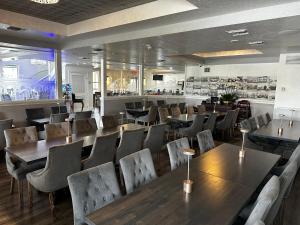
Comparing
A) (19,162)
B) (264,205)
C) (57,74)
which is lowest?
(19,162)

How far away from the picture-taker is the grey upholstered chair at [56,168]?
224cm

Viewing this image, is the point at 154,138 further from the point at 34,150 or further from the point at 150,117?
the point at 150,117

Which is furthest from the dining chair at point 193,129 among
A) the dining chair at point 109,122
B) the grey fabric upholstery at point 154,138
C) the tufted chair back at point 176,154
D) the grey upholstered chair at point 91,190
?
the grey upholstered chair at point 91,190

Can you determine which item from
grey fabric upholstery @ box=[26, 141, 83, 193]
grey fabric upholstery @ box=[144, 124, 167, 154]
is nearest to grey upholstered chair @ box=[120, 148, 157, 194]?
grey fabric upholstery @ box=[26, 141, 83, 193]

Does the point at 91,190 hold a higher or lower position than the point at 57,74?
lower

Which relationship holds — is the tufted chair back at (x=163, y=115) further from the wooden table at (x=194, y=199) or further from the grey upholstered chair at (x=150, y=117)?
the wooden table at (x=194, y=199)

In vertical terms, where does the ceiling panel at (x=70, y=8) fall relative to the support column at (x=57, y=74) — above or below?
above

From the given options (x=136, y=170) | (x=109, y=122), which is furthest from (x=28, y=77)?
(x=136, y=170)

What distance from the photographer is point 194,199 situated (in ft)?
5.22

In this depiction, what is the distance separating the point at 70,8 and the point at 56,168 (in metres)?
3.25

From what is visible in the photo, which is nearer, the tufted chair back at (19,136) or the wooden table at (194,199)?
the wooden table at (194,199)

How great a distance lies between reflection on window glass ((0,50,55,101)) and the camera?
605 cm

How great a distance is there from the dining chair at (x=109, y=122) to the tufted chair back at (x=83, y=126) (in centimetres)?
26

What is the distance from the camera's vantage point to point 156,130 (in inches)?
141
